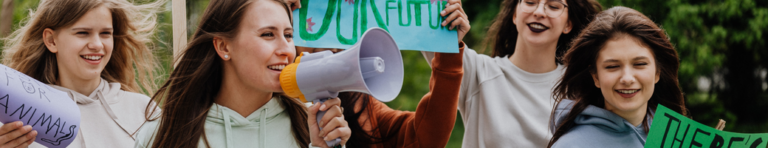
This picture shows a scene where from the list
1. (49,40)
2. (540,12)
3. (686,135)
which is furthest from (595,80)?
(49,40)

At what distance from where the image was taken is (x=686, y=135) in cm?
227

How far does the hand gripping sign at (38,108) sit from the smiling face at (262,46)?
65cm

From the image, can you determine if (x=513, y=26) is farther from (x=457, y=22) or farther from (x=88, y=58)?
(x=88, y=58)

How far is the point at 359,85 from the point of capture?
1.91 meters

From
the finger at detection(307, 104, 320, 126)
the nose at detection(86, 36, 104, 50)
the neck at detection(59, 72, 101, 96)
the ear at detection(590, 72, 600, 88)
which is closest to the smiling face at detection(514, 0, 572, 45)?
the ear at detection(590, 72, 600, 88)

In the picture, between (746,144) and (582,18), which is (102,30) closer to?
(582,18)

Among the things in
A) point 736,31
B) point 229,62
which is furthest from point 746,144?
A: point 736,31

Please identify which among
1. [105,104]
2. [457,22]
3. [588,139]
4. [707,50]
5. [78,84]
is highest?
[457,22]

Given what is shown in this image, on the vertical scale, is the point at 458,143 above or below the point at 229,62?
below

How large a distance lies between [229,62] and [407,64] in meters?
9.54

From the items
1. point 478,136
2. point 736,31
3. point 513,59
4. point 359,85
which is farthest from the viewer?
point 736,31

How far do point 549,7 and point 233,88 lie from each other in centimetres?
172

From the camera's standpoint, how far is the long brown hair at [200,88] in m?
2.38

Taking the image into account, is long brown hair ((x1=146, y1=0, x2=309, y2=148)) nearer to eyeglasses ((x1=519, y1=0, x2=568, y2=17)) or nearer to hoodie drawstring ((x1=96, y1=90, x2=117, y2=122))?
hoodie drawstring ((x1=96, y1=90, x2=117, y2=122))
